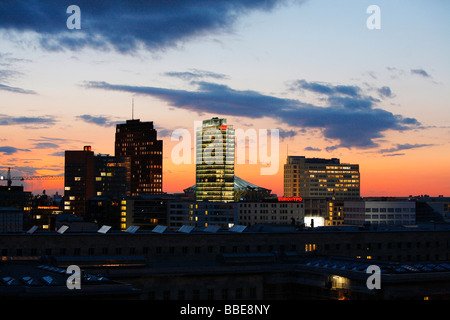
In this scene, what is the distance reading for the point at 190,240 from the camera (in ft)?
321

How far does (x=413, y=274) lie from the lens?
68688 millimetres
